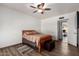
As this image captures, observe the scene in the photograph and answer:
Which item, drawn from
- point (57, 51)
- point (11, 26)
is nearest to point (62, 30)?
point (57, 51)

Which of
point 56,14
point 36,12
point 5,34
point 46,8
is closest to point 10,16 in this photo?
point 5,34

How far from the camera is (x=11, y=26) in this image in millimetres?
1851

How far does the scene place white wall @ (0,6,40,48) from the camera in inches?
72.8

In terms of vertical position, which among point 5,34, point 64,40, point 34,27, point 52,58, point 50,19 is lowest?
point 52,58

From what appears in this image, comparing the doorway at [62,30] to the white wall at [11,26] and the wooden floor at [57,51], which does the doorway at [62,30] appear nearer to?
the wooden floor at [57,51]

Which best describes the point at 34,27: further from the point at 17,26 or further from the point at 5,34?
the point at 5,34

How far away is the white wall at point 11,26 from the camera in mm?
1850

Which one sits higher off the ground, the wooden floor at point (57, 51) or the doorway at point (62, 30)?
the doorway at point (62, 30)

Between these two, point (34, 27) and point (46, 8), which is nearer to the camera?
point (46, 8)

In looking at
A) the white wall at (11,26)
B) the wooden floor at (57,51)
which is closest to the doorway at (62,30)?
the wooden floor at (57,51)

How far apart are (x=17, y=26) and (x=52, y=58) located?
2.72 ft

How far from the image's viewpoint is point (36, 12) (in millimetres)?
1824

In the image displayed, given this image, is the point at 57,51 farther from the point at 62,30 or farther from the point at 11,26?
the point at 11,26

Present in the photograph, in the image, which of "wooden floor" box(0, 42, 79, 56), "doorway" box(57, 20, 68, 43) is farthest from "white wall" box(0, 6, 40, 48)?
"doorway" box(57, 20, 68, 43)
